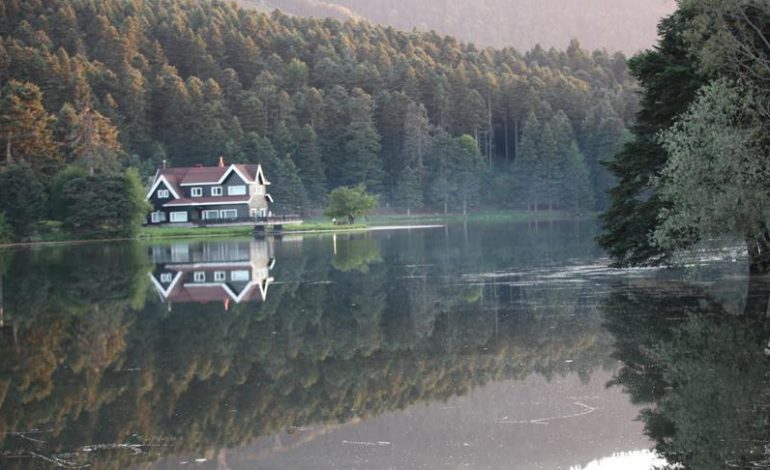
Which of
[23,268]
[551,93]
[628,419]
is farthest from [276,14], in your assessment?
[628,419]

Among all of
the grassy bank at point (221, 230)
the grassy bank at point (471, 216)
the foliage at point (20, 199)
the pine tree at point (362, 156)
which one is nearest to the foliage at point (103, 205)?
the foliage at point (20, 199)

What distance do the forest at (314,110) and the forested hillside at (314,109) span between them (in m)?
0.24

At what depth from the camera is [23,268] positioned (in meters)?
48.7

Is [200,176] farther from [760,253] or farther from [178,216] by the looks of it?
[760,253]

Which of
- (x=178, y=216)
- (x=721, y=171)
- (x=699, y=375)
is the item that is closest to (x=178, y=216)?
(x=178, y=216)

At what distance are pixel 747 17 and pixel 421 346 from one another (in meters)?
12.4

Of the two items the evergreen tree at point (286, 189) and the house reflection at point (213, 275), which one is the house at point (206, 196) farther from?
the house reflection at point (213, 275)

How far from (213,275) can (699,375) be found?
90.4 ft

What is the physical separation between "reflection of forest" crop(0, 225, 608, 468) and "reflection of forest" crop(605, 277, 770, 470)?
1.01 m

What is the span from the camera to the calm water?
41.5 ft

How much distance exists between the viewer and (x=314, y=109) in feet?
447

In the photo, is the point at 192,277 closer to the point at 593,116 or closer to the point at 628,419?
the point at 628,419

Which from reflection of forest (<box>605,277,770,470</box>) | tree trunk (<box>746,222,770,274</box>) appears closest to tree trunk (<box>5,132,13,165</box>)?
tree trunk (<box>746,222,770,274</box>)

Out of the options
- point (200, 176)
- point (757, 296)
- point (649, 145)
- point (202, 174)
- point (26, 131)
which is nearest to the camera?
point (757, 296)
